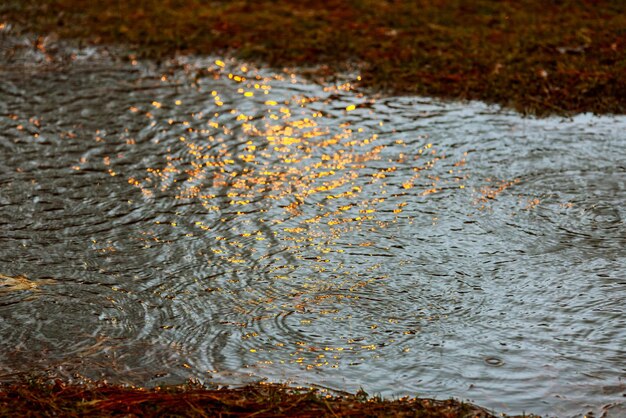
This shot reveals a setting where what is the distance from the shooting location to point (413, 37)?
900 cm

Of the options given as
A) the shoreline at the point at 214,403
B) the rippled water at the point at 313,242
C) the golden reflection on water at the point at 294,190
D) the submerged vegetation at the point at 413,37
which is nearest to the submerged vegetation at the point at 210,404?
the shoreline at the point at 214,403

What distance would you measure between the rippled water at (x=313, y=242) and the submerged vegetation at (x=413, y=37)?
1.70 ft

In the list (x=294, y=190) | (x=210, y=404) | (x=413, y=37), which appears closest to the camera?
(x=210, y=404)

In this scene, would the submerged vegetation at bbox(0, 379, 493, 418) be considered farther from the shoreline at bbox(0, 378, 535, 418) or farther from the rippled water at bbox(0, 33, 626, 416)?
the rippled water at bbox(0, 33, 626, 416)

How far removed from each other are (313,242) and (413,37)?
14.5 feet

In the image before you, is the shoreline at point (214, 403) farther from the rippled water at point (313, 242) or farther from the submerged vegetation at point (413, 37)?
the submerged vegetation at point (413, 37)

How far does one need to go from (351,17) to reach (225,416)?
22.9 feet

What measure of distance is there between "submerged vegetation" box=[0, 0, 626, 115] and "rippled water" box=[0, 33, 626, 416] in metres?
0.52

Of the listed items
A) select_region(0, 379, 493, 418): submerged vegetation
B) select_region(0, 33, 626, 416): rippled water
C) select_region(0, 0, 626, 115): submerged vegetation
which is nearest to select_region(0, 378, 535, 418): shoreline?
select_region(0, 379, 493, 418): submerged vegetation

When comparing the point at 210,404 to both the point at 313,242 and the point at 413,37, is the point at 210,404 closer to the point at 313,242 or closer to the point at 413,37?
the point at 313,242

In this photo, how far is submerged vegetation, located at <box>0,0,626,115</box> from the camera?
7.75 metres

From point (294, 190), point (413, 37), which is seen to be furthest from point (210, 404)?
point (413, 37)

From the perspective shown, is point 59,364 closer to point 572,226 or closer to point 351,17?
point 572,226

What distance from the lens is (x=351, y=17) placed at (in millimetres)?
9773
